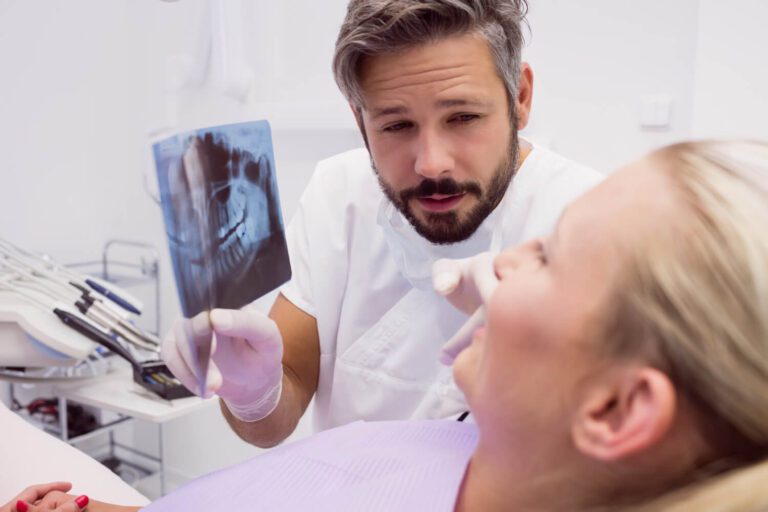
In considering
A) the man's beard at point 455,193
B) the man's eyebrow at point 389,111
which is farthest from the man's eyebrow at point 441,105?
the man's beard at point 455,193

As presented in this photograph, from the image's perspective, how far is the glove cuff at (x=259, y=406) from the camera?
101cm

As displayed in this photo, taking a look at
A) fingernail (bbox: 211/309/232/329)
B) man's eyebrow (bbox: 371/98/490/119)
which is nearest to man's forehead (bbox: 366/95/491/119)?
man's eyebrow (bbox: 371/98/490/119)

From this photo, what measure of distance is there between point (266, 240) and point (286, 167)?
4.15ft

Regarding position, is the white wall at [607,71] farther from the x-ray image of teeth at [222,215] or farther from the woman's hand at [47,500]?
the woman's hand at [47,500]

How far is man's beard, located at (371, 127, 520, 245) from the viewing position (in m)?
1.04

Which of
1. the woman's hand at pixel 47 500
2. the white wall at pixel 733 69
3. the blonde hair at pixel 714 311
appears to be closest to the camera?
the blonde hair at pixel 714 311

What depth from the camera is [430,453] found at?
861mm

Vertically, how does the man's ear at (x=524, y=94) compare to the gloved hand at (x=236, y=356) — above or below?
above

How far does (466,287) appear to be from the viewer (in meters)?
0.83

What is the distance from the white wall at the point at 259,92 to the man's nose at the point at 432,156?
705 mm

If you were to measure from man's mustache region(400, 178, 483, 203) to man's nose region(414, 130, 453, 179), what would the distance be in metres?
0.02

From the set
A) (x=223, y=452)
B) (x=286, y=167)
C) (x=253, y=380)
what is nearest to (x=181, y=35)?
(x=286, y=167)

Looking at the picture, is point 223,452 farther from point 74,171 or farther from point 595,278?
point 595,278

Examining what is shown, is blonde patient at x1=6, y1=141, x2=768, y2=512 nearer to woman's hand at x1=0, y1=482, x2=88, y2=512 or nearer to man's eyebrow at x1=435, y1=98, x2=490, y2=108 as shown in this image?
man's eyebrow at x1=435, y1=98, x2=490, y2=108
